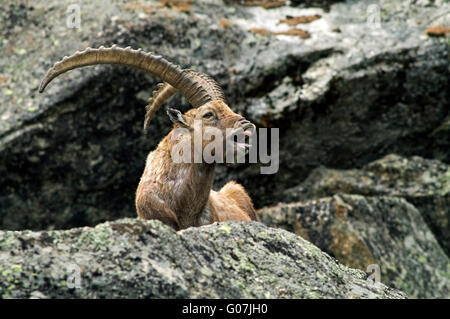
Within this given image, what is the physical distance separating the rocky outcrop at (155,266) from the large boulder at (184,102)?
8025 millimetres

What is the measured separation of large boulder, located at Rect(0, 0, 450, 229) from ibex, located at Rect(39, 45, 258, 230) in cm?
446

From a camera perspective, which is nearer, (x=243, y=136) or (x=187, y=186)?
(x=243, y=136)

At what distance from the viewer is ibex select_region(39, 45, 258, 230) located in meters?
9.93

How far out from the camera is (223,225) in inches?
297

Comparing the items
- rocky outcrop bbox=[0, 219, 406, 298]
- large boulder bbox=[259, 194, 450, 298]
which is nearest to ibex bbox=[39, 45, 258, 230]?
rocky outcrop bbox=[0, 219, 406, 298]

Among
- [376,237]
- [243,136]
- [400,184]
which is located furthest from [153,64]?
[400,184]

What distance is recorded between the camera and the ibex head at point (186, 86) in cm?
995

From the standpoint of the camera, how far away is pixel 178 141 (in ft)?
33.8

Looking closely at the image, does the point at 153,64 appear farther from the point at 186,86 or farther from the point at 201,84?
the point at 201,84

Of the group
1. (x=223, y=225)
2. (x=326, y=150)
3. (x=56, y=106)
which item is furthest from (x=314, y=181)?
(x=223, y=225)

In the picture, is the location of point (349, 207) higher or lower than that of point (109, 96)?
lower

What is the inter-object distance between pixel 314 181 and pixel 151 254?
10.1 meters

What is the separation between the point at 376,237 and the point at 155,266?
7.76 meters

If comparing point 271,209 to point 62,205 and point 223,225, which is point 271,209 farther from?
point 223,225
